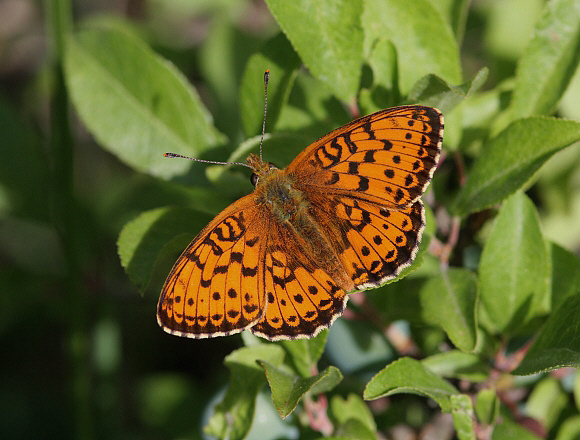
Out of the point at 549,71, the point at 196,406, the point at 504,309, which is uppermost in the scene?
the point at 549,71

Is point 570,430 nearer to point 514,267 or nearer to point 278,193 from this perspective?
point 514,267

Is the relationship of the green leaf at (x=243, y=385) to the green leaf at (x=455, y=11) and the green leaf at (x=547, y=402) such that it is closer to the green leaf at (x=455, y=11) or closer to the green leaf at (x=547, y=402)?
the green leaf at (x=547, y=402)

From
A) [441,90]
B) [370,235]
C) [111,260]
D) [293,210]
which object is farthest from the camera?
[111,260]

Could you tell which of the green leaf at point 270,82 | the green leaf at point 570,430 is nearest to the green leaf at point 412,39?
the green leaf at point 270,82

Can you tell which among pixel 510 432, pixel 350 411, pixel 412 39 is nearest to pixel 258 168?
pixel 412 39

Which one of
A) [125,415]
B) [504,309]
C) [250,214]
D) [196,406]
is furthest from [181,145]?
[125,415]

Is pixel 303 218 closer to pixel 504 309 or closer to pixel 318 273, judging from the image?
pixel 318 273

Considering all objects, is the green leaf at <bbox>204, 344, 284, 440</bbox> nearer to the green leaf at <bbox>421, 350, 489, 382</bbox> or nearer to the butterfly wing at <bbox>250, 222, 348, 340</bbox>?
the butterfly wing at <bbox>250, 222, 348, 340</bbox>
